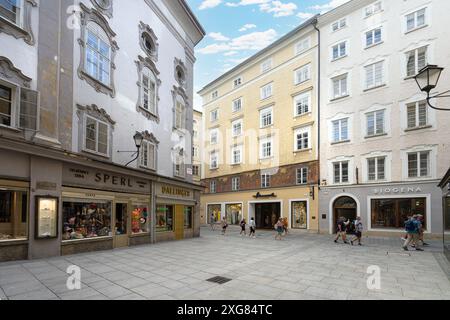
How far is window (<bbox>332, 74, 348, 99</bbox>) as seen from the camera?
24984mm

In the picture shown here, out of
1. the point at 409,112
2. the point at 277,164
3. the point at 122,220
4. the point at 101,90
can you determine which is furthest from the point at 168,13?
the point at 409,112

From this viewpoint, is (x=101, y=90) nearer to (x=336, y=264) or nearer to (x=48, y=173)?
(x=48, y=173)

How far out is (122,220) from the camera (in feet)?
48.1

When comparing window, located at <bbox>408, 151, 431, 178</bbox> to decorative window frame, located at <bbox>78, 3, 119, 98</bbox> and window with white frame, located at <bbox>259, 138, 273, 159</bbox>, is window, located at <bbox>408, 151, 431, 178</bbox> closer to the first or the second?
window with white frame, located at <bbox>259, 138, 273, 159</bbox>

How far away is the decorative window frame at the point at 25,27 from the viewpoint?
9.70 metres

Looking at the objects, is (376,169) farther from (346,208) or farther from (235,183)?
(235,183)

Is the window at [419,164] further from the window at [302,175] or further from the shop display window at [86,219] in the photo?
the shop display window at [86,219]

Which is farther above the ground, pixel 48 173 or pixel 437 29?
pixel 437 29

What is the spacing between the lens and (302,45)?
93.5 feet

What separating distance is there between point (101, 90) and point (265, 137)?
2020cm

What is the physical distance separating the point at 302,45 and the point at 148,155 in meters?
20.1

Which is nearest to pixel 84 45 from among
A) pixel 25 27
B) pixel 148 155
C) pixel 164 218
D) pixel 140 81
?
pixel 25 27

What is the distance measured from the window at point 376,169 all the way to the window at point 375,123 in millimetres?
2072

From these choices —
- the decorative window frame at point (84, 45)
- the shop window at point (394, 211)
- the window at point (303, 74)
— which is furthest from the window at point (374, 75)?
the decorative window frame at point (84, 45)
